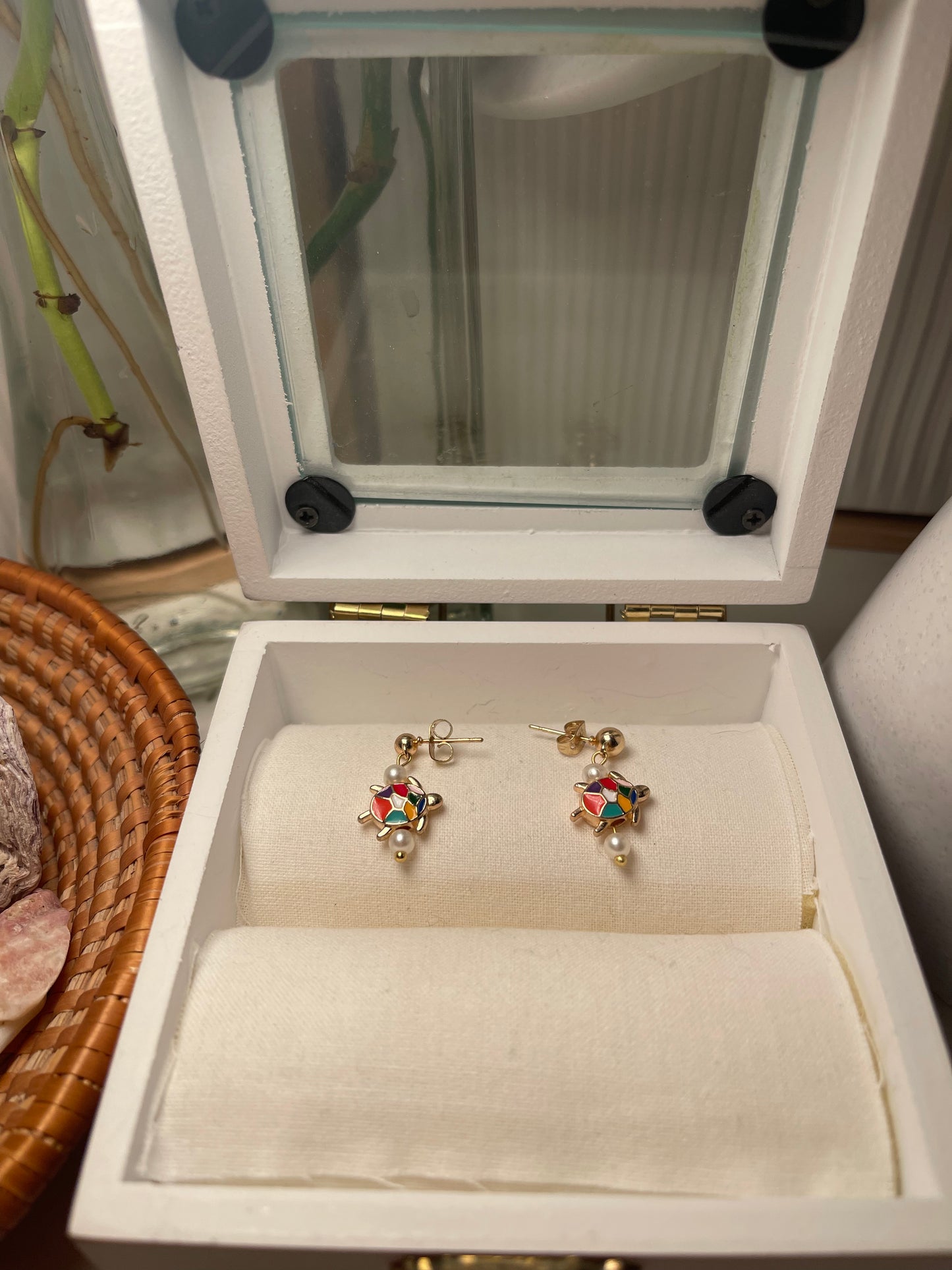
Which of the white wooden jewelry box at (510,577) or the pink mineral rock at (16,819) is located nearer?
the white wooden jewelry box at (510,577)

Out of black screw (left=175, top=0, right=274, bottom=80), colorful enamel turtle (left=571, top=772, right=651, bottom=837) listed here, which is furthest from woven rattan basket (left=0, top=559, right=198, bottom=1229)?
black screw (left=175, top=0, right=274, bottom=80)

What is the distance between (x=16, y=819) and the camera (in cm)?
55

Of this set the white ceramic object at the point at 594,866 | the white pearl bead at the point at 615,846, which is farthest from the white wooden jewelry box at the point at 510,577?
the white pearl bead at the point at 615,846

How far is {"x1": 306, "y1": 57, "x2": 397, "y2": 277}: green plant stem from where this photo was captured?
18.0 inches

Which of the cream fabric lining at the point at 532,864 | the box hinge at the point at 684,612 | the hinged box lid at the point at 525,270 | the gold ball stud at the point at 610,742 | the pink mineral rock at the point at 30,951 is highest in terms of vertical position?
the hinged box lid at the point at 525,270

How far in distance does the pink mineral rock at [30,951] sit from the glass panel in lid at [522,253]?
31 cm

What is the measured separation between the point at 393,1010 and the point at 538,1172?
0.31 ft

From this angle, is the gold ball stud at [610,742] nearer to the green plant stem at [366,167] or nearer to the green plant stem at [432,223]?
the green plant stem at [432,223]

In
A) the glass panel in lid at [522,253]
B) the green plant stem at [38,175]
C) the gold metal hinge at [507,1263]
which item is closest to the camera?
the gold metal hinge at [507,1263]

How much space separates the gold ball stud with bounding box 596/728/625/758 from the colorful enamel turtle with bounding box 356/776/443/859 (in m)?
0.11

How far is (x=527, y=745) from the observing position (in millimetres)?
587

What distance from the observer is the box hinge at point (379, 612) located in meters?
0.60

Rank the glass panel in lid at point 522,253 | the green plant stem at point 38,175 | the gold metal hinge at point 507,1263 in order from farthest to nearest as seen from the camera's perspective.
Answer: the green plant stem at point 38,175
the glass panel in lid at point 522,253
the gold metal hinge at point 507,1263

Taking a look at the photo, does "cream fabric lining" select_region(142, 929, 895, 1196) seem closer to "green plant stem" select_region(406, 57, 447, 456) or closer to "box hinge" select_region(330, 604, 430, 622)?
"box hinge" select_region(330, 604, 430, 622)
